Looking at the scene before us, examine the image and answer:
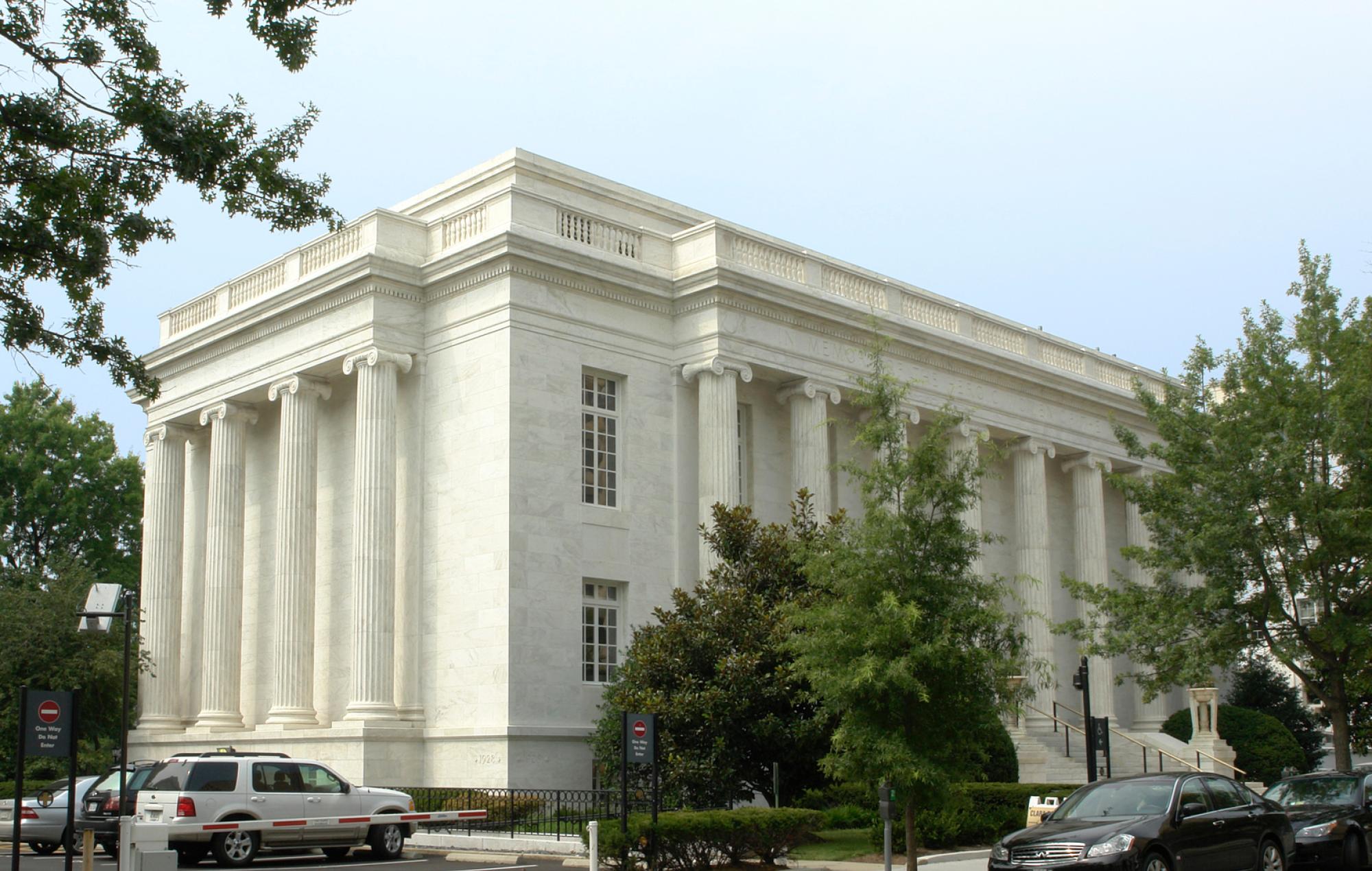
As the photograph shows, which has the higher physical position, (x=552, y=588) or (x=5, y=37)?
(x=5, y=37)

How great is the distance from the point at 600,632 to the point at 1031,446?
55.3 ft

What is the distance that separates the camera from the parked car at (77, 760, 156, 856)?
2300cm

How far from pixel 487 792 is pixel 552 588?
15.6 feet

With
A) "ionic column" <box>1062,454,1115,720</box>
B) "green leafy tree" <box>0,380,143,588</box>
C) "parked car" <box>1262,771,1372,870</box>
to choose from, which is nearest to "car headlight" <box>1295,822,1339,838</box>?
"parked car" <box>1262,771,1372,870</box>

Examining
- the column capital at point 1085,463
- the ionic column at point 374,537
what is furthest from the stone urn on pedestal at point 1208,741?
the ionic column at point 374,537

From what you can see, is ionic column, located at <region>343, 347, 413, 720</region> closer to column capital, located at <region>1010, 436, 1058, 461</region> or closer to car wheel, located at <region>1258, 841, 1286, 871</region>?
car wheel, located at <region>1258, 841, 1286, 871</region>

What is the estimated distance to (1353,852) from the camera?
19906mm

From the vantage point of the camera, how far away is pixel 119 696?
128 ft

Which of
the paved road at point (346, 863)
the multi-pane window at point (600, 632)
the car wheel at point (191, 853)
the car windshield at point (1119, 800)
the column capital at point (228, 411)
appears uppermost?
the column capital at point (228, 411)

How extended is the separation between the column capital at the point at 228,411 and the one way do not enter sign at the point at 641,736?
21.8m

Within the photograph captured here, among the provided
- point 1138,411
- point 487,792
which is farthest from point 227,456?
point 1138,411

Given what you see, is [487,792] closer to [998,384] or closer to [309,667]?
Answer: [309,667]

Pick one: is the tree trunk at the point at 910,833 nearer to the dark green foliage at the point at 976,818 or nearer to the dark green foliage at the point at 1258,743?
the dark green foliage at the point at 976,818

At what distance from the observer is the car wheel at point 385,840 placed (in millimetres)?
24203
